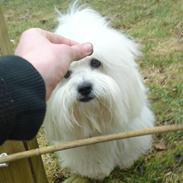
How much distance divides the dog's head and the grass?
358 mm

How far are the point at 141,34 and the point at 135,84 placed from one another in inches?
88.2

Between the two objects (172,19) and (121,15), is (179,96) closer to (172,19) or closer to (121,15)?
(172,19)

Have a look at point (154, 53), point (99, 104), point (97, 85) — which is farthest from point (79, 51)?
point (154, 53)

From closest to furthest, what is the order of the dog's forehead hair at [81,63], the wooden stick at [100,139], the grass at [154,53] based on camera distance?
the wooden stick at [100,139] → the dog's forehead hair at [81,63] → the grass at [154,53]

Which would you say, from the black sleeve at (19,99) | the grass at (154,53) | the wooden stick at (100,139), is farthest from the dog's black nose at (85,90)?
the black sleeve at (19,99)

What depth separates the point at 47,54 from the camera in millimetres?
1900

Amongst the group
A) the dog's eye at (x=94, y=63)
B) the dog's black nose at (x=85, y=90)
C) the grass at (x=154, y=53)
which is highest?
the dog's eye at (x=94, y=63)

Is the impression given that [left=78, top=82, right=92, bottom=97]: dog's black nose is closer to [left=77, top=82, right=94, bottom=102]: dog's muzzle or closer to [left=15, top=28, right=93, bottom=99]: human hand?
[left=77, top=82, right=94, bottom=102]: dog's muzzle

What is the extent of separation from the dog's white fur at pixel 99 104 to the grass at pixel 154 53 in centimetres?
13

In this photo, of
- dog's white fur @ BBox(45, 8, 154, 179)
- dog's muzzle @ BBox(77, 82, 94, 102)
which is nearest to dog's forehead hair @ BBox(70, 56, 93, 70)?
dog's white fur @ BBox(45, 8, 154, 179)

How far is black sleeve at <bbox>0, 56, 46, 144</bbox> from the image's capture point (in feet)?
4.96

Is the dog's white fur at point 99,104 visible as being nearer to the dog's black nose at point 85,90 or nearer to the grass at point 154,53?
the dog's black nose at point 85,90

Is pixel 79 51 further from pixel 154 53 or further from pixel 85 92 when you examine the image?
pixel 154 53

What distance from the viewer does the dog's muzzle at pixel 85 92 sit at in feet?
9.29
